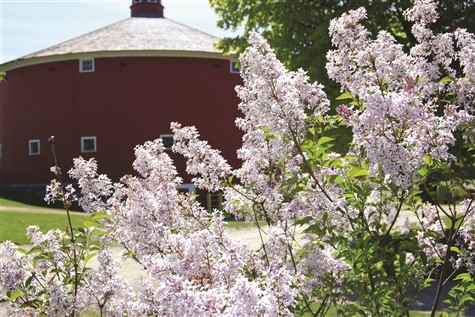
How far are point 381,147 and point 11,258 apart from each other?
9.10 ft

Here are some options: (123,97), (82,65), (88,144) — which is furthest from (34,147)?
(123,97)

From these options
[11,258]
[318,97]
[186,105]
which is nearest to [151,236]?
[11,258]

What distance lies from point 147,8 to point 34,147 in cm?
1423

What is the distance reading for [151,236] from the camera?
154 inches

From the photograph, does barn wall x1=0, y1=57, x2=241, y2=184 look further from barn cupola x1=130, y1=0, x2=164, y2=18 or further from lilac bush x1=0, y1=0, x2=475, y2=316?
lilac bush x1=0, y1=0, x2=475, y2=316

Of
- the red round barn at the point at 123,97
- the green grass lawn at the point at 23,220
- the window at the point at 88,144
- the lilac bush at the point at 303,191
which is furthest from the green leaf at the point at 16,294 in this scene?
the window at the point at 88,144

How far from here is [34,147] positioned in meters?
38.5

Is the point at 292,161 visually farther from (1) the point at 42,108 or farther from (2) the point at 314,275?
(1) the point at 42,108

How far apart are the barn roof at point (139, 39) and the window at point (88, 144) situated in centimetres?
524

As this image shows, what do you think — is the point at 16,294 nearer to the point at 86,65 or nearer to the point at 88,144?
the point at 88,144

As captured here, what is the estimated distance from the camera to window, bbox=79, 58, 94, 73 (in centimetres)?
3651

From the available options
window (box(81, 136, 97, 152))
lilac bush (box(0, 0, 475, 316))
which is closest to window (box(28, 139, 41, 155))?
window (box(81, 136, 97, 152))

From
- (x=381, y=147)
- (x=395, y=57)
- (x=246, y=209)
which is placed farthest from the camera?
(x=246, y=209)

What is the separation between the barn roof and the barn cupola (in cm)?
266
